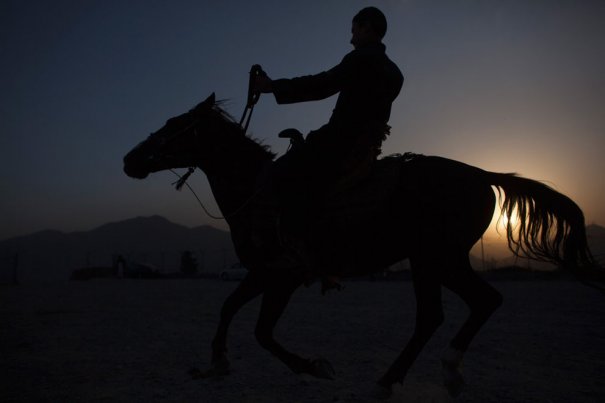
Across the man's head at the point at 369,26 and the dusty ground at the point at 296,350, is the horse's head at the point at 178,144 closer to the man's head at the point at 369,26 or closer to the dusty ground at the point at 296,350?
the man's head at the point at 369,26

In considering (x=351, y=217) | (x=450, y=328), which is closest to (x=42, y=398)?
(x=351, y=217)

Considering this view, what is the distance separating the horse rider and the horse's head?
102 centimetres

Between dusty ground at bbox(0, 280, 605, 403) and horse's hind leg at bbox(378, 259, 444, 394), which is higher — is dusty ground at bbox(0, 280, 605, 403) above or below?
below

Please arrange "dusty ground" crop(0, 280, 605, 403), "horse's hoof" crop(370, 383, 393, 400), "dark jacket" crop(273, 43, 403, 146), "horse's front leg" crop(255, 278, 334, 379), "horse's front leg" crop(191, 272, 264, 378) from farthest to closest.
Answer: "horse's front leg" crop(191, 272, 264, 378), "horse's front leg" crop(255, 278, 334, 379), "dusty ground" crop(0, 280, 605, 403), "dark jacket" crop(273, 43, 403, 146), "horse's hoof" crop(370, 383, 393, 400)

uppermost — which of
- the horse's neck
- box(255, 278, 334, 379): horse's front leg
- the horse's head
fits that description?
the horse's head

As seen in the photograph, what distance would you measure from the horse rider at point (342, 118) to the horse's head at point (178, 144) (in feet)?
A: 3.35

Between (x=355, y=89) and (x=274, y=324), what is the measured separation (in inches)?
98.6

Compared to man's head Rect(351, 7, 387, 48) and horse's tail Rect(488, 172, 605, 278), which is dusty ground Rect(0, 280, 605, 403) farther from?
man's head Rect(351, 7, 387, 48)

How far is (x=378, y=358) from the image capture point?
20.4 feet

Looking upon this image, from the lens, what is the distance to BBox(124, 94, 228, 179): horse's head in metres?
5.14

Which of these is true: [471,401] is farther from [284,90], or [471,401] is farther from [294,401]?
[284,90]

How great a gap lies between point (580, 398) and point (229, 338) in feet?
18.4

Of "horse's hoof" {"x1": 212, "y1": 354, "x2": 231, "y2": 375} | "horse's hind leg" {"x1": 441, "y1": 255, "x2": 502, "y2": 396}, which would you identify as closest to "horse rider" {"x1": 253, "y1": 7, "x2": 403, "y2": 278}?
"horse's hind leg" {"x1": 441, "y1": 255, "x2": 502, "y2": 396}

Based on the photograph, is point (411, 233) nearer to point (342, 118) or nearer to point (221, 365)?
point (342, 118)
